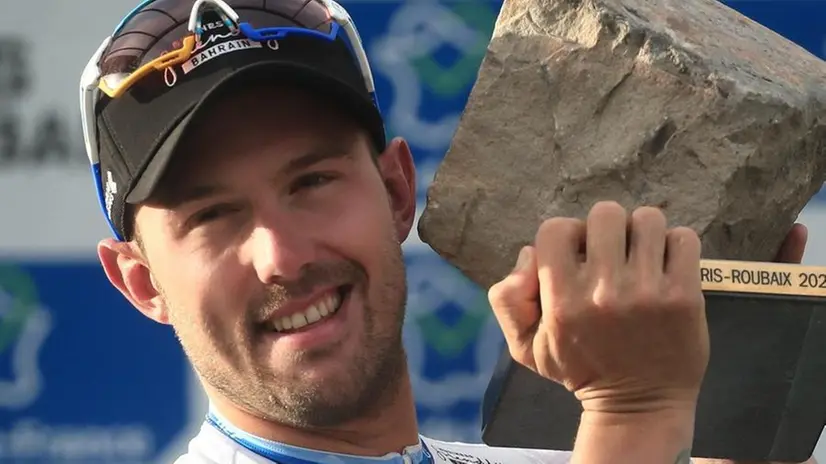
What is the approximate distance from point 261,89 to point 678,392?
0.49 m

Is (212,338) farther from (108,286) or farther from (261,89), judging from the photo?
(108,286)

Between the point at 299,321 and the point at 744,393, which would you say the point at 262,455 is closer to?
the point at 299,321

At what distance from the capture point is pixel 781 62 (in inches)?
51.8

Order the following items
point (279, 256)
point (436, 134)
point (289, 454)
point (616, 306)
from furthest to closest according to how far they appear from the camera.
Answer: point (436, 134) < point (289, 454) < point (279, 256) < point (616, 306)

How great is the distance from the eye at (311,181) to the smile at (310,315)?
106mm

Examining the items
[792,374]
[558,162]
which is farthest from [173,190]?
[792,374]

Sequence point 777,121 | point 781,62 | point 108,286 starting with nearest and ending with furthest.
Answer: point 777,121 < point 781,62 < point 108,286

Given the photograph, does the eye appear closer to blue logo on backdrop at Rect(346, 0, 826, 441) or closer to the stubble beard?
the stubble beard

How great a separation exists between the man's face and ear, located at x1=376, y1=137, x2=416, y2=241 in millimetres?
89

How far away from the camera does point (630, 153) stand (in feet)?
3.97

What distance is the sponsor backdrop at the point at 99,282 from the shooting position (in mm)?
2424

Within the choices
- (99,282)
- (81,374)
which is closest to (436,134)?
(99,282)

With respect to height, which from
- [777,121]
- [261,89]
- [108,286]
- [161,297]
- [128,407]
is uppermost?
[777,121]

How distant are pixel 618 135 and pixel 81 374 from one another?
157 centimetres
